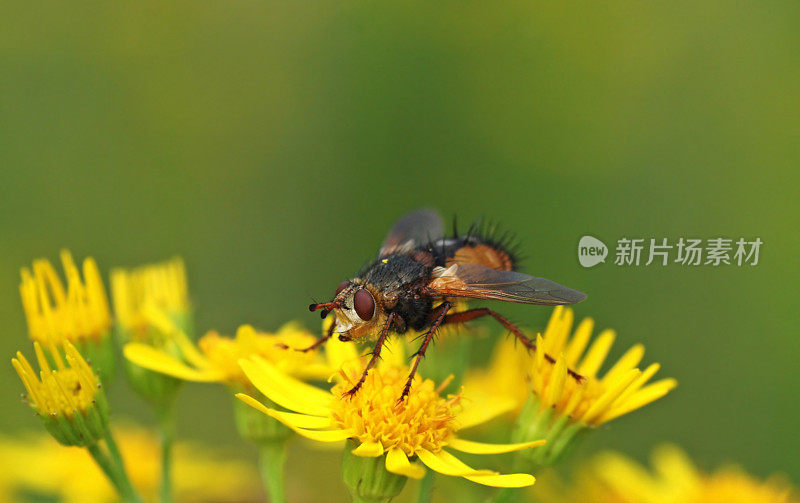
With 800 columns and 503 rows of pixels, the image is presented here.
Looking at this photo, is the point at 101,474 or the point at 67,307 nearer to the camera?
the point at 67,307

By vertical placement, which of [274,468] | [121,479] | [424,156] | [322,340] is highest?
[424,156]

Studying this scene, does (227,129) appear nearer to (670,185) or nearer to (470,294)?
(670,185)

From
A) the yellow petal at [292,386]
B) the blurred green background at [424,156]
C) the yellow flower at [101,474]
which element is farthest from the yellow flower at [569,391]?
the blurred green background at [424,156]

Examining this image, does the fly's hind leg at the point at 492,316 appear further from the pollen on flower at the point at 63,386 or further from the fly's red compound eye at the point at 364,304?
the pollen on flower at the point at 63,386

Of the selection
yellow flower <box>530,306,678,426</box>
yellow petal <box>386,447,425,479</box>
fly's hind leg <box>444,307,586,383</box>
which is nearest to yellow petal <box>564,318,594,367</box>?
yellow flower <box>530,306,678,426</box>

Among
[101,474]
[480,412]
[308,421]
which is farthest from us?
[101,474]

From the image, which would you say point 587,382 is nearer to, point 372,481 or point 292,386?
point 372,481

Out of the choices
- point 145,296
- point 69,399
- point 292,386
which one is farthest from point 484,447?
point 145,296
